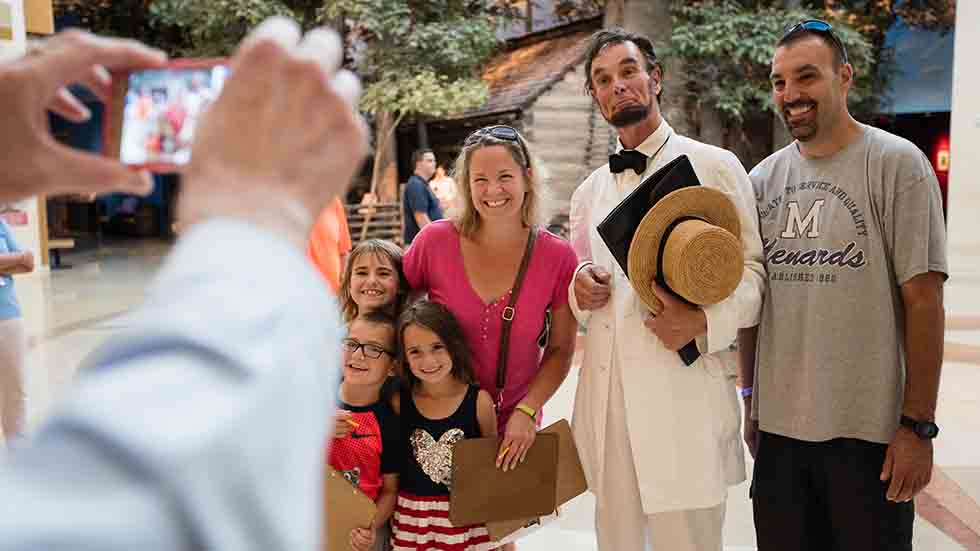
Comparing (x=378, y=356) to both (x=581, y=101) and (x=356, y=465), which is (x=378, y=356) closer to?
(x=356, y=465)

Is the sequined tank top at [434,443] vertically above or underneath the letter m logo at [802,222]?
underneath

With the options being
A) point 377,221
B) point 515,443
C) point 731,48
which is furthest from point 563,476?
point 377,221

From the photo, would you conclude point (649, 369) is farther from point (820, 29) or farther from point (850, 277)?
point (820, 29)

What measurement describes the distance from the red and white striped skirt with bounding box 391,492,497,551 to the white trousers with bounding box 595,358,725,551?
0.39 m

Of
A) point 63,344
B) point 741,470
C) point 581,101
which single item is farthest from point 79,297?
point 741,470

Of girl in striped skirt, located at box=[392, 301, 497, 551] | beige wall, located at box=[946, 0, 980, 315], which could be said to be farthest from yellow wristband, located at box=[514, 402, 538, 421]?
beige wall, located at box=[946, 0, 980, 315]

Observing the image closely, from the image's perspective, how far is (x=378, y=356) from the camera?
2732 mm

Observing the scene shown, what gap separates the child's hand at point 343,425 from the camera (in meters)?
2.66

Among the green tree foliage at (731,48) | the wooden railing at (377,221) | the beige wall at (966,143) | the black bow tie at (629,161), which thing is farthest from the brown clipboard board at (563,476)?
the wooden railing at (377,221)

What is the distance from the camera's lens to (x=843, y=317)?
2375 millimetres

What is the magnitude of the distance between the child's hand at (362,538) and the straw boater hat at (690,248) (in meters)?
1.08

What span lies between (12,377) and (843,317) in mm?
3665

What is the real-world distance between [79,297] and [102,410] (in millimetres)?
11901

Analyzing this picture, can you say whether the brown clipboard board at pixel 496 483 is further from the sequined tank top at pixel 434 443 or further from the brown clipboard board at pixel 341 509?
the brown clipboard board at pixel 341 509
